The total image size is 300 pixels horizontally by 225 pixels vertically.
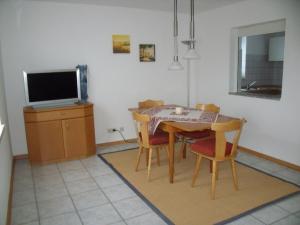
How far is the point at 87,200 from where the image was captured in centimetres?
275

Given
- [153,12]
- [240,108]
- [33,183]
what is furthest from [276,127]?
[33,183]

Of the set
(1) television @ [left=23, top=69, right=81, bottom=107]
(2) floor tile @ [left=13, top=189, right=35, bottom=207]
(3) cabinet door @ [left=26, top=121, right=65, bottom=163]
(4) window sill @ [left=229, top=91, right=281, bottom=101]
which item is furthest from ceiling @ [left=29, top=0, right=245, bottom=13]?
(2) floor tile @ [left=13, top=189, right=35, bottom=207]

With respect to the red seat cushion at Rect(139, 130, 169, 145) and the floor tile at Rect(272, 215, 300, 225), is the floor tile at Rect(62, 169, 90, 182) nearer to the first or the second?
the red seat cushion at Rect(139, 130, 169, 145)

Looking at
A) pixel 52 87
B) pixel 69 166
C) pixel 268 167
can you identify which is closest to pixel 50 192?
pixel 69 166

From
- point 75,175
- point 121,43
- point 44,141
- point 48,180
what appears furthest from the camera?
point 121,43

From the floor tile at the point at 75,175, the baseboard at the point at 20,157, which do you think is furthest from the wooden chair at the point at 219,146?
the baseboard at the point at 20,157

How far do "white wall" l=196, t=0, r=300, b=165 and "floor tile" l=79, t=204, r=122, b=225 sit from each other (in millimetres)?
2464

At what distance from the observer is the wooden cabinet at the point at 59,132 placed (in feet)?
11.9

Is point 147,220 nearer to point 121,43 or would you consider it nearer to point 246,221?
point 246,221

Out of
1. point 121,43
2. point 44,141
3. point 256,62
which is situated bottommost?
point 44,141

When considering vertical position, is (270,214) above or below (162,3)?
below

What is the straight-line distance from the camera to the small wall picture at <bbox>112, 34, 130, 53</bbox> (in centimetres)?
437

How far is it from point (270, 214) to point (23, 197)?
2.54 meters

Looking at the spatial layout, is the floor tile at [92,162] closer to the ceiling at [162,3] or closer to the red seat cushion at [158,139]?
the red seat cushion at [158,139]
